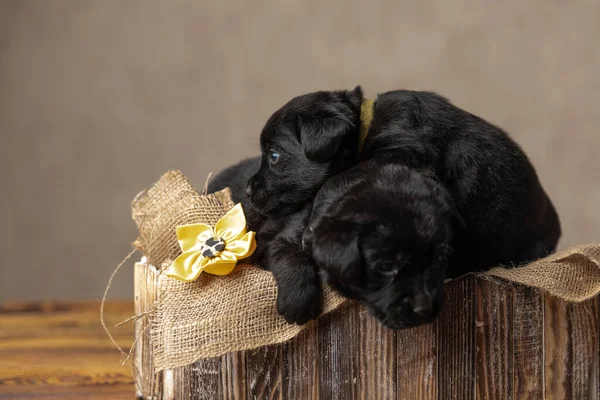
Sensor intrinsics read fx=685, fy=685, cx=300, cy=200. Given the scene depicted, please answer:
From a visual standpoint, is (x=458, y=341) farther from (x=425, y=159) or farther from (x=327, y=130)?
(x=327, y=130)

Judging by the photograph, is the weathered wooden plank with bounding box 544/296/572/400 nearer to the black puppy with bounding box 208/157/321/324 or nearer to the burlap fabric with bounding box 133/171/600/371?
the burlap fabric with bounding box 133/171/600/371

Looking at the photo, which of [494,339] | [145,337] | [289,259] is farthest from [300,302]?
[145,337]

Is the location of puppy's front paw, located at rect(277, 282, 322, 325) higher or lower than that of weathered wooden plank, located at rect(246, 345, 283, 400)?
higher

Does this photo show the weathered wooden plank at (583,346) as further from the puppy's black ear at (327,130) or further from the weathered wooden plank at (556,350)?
the puppy's black ear at (327,130)

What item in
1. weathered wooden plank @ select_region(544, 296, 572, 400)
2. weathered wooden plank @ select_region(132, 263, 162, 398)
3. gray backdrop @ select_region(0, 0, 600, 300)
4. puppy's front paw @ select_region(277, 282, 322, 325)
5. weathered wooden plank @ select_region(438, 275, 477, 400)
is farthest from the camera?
gray backdrop @ select_region(0, 0, 600, 300)

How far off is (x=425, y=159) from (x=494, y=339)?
40 cm

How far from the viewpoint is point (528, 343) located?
1.44 m

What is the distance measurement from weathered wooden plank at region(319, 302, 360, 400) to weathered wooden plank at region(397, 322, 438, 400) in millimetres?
89

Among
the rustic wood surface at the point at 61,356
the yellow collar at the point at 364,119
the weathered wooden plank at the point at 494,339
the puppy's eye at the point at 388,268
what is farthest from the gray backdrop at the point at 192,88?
the puppy's eye at the point at 388,268

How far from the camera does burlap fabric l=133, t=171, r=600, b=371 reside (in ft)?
4.19

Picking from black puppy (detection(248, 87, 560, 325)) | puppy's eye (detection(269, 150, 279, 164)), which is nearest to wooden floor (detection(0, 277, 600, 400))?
black puppy (detection(248, 87, 560, 325))

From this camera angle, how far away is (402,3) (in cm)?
334

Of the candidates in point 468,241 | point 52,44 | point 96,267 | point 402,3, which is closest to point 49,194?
point 96,267

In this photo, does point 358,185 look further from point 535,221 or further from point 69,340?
point 69,340
